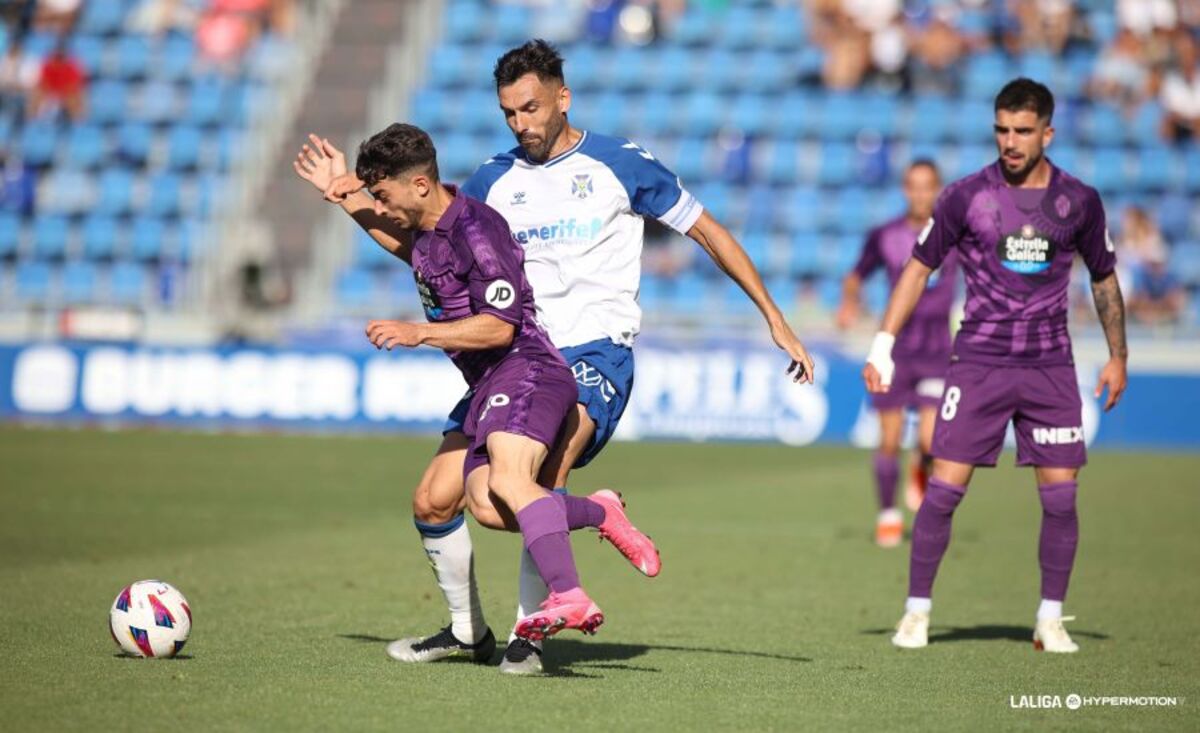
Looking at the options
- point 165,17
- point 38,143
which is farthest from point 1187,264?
point 38,143

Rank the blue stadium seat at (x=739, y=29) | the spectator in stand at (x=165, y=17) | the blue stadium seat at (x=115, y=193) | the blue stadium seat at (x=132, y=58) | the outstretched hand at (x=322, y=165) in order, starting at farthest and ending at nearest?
the spectator in stand at (x=165, y=17) → the blue stadium seat at (x=132, y=58) → the blue stadium seat at (x=739, y=29) → the blue stadium seat at (x=115, y=193) → the outstretched hand at (x=322, y=165)

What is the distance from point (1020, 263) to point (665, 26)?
765 inches

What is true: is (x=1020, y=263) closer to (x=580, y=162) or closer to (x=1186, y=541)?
(x=580, y=162)

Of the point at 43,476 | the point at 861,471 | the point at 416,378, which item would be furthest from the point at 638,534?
the point at 416,378

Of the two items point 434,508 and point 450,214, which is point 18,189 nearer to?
point 434,508

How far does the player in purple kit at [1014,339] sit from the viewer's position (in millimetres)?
7734

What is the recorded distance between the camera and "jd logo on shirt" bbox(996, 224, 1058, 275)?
7723mm

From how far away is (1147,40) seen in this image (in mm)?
24719

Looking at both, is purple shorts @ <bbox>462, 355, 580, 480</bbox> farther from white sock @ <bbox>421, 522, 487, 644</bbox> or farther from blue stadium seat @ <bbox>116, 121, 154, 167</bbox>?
blue stadium seat @ <bbox>116, 121, 154, 167</bbox>

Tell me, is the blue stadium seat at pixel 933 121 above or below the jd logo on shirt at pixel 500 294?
above

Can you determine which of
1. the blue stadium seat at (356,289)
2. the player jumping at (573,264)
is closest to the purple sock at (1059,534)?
the player jumping at (573,264)

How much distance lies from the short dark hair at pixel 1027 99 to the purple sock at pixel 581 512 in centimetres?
262

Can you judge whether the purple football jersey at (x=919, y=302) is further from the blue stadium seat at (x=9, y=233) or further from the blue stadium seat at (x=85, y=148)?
the blue stadium seat at (x=85, y=148)

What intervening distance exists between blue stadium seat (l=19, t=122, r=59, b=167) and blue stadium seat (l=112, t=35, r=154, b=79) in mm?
1552
